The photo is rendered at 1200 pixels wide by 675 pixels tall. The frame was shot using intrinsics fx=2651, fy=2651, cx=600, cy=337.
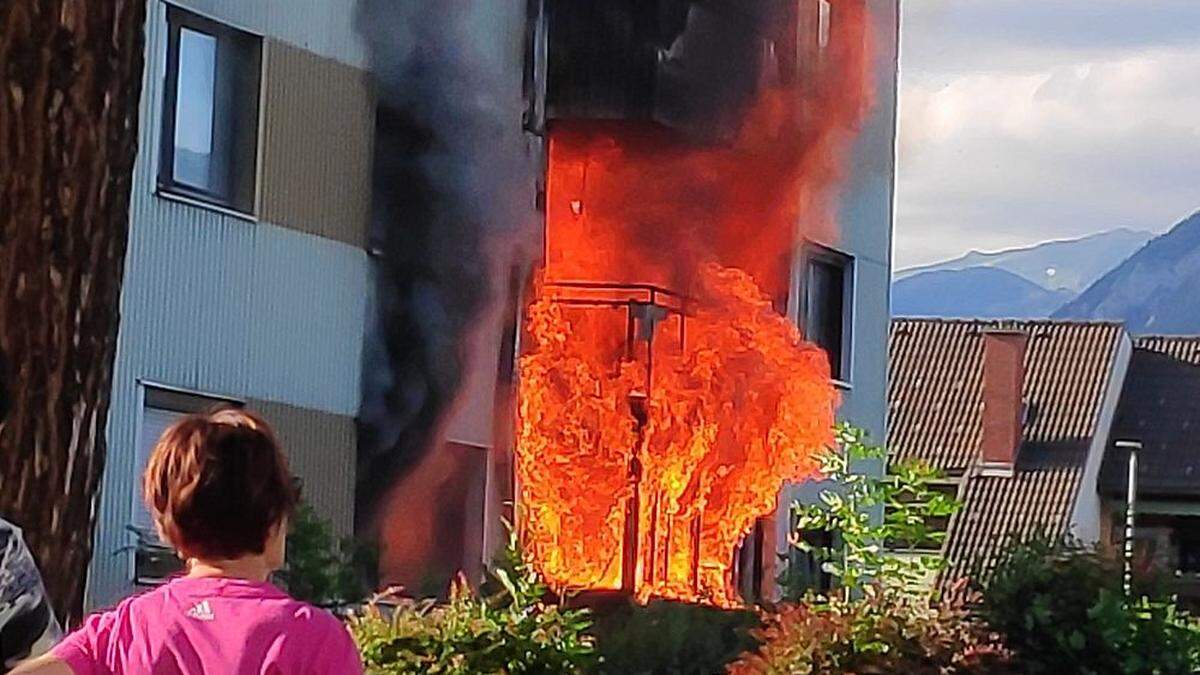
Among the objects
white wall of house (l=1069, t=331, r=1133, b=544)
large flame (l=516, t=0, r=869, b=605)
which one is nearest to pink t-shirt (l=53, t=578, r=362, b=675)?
large flame (l=516, t=0, r=869, b=605)

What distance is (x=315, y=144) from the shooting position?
1916cm

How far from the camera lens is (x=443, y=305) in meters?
20.0

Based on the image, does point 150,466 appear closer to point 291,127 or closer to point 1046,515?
point 291,127

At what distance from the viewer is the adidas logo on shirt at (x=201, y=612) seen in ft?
15.7

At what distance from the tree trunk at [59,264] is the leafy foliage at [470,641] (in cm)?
776

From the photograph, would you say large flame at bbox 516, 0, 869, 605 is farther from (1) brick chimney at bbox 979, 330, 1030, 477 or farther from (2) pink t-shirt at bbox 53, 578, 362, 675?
(1) brick chimney at bbox 979, 330, 1030, 477

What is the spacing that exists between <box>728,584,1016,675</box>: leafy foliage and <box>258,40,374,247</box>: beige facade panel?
532 cm

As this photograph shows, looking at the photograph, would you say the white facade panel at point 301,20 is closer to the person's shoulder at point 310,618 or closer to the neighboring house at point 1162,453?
the person's shoulder at point 310,618

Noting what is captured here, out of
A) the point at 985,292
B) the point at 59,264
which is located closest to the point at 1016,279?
the point at 985,292

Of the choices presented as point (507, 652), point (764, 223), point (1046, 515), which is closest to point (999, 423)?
point (1046, 515)

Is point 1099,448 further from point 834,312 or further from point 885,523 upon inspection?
point 885,523

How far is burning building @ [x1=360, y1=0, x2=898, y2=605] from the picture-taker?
2084 centimetres

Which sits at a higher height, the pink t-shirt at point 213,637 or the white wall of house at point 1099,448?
the white wall of house at point 1099,448

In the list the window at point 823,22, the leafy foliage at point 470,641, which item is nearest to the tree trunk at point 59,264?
the leafy foliage at point 470,641
